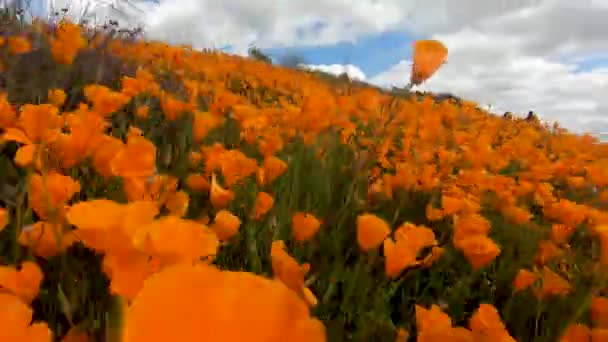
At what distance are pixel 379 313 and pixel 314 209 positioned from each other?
0.92 m

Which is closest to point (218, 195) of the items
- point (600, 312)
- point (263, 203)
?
point (263, 203)

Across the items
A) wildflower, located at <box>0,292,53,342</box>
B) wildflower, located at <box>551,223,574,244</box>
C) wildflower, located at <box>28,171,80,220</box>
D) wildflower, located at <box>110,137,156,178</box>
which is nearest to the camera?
wildflower, located at <box>0,292,53,342</box>

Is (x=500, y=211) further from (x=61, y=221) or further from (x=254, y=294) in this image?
(x=254, y=294)

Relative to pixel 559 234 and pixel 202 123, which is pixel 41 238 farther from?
pixel 559 234

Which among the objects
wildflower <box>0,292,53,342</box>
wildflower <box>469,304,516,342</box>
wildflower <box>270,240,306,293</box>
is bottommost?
wildflower <box>469,304,516,342</box>

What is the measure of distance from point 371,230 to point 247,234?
1.46ft

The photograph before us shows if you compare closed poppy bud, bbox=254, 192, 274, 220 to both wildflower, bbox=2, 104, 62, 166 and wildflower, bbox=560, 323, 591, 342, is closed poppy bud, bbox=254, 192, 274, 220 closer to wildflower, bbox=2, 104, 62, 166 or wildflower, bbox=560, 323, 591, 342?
wildflower, bbox=2, 104, 62, 166

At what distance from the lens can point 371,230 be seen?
1637 mm

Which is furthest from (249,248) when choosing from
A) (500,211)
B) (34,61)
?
(34,61)

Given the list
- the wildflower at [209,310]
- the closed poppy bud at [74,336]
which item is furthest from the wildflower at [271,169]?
the wildflower at [209,310]

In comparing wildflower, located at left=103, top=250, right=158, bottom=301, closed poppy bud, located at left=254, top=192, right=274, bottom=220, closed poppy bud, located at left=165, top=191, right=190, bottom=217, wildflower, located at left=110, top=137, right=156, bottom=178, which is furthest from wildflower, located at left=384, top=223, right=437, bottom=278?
wildflower, located at left=103, top=250, right=158, bottom=301

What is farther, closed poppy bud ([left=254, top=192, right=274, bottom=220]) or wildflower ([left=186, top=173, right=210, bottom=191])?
wildflower ([left=186, top=173, right=210, bottom=191])

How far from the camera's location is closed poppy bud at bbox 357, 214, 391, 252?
5.27 feet

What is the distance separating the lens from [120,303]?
565mm
